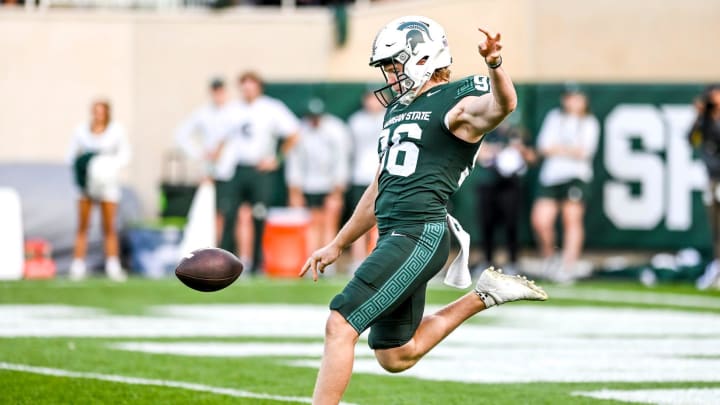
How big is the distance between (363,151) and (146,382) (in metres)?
8.97

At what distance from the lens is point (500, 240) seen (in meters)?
15.1

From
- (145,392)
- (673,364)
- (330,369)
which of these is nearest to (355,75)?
(673,364)

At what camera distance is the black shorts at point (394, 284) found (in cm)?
480

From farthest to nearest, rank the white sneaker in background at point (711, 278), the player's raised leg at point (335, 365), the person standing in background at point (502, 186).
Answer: the person standing in background at point (502, 186), the white sneaker in background at point (711, 278), the player's raised leg at point (335, 365)

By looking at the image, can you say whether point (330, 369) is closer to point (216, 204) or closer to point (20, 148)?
point (216, 204)

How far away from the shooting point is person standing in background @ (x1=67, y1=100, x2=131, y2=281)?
13.8 meters

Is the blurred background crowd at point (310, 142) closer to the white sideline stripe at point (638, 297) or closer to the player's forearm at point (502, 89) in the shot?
the white sideline stripe at point (638, 297)

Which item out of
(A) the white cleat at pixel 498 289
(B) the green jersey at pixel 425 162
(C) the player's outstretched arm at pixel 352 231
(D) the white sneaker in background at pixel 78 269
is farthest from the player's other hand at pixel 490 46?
(D) the white sneaker in background at pixel 78 269

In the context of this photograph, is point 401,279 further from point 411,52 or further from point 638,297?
point 638,297

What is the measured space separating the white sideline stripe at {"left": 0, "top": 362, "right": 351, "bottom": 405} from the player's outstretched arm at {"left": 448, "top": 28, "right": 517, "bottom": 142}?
1460mm

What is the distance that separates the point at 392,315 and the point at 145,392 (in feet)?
4.69

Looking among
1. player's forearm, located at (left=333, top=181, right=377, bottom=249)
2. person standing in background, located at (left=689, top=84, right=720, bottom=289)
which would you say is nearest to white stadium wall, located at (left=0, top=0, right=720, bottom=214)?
person standing in background, located at (left=689, top=84, right=720, bottom=289)

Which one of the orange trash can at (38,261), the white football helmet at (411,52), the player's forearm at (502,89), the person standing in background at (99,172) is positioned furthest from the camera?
the orange trash can at (38,261)

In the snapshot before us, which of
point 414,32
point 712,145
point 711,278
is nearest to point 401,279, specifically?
point 414,32
